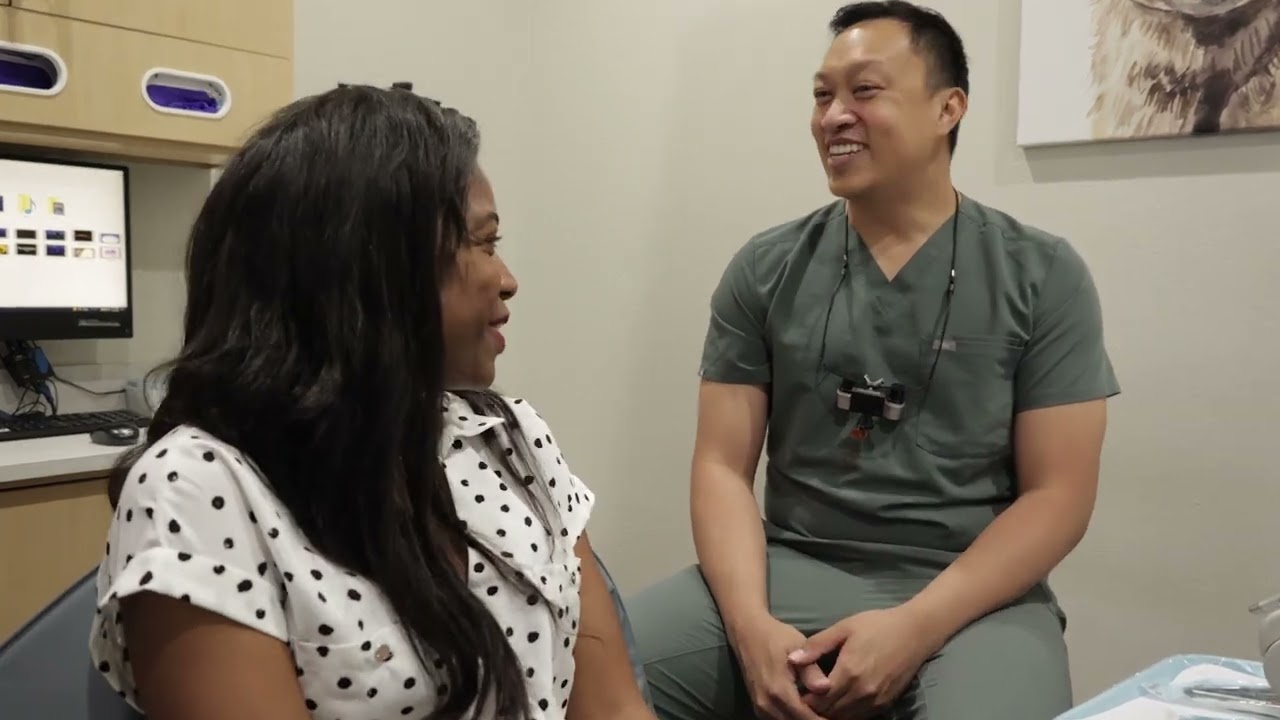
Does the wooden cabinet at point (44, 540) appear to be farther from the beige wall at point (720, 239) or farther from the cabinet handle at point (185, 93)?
the cabinet handle at point (185, 93)

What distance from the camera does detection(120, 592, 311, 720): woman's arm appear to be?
71 cm

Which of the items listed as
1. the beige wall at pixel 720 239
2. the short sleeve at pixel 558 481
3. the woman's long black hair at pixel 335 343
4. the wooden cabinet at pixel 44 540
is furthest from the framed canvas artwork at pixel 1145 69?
the wooden cabinet at pixel 44 540

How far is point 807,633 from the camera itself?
146 cm

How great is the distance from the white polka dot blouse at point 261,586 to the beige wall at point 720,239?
1.41 meters

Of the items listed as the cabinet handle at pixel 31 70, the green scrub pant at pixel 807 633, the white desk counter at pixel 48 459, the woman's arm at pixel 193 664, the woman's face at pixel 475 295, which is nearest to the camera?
the woman's arm at pixel 193 664

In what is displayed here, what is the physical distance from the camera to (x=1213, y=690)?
0.96m

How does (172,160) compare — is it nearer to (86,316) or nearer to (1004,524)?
(86,316)

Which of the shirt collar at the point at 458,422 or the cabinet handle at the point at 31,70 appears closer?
the shirt collar at the point at 458,422

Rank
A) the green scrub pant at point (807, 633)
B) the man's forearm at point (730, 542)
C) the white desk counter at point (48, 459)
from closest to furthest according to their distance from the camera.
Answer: the green scrub pant at point (807, 633)
the man's forearm at point (730, 542)
the white desk counter at point (48, 459)

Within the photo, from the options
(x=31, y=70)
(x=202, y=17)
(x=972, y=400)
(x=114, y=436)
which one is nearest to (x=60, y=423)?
(x=114, y=436)

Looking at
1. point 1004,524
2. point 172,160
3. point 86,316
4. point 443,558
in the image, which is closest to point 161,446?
point 443,558

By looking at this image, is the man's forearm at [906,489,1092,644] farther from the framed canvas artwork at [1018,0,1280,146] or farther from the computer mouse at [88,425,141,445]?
the computer mouse at [88,425,141,445]

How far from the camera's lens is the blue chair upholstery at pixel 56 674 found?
782mm

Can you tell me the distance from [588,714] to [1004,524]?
0.72 m
